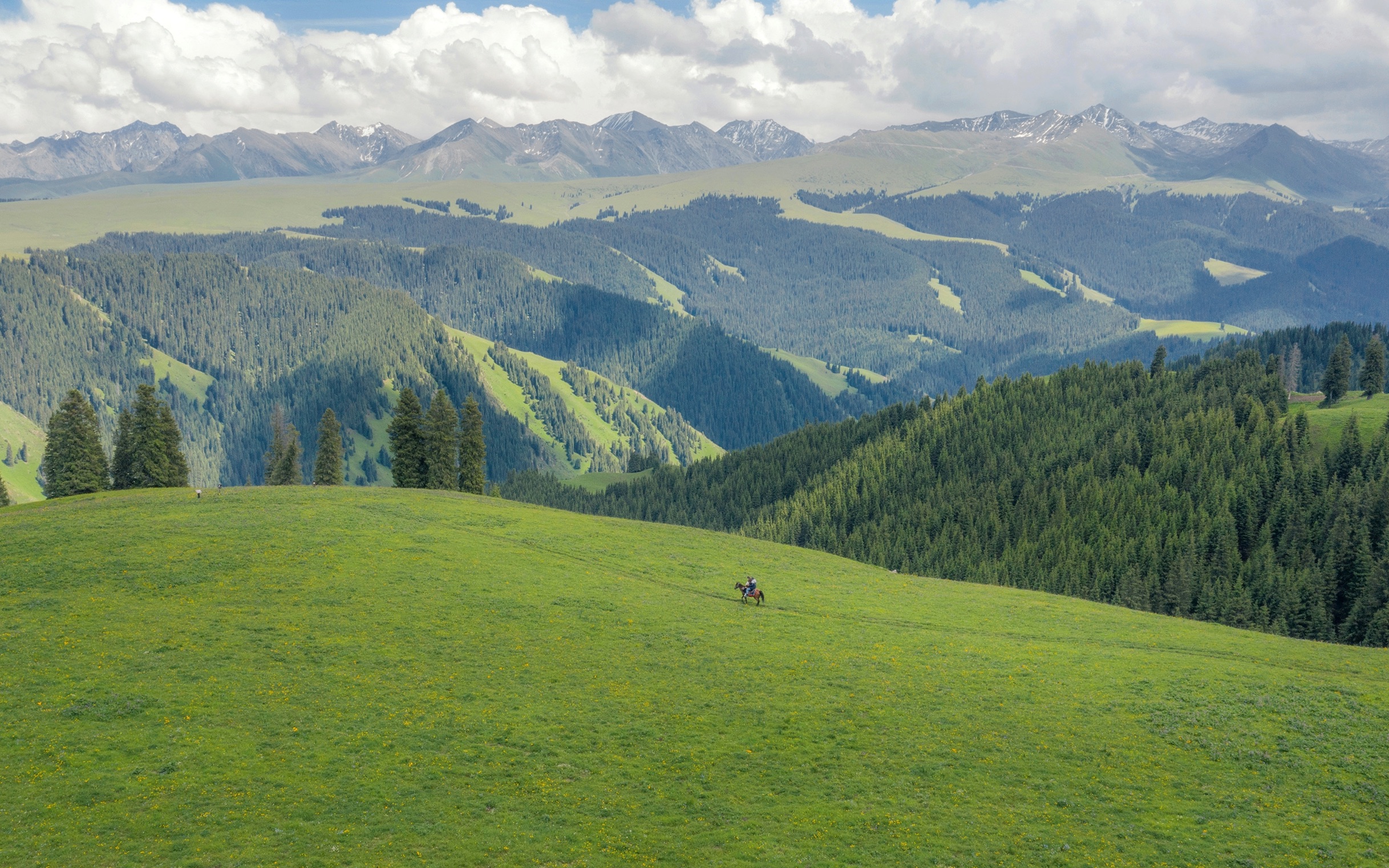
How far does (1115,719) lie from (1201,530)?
11928 cm

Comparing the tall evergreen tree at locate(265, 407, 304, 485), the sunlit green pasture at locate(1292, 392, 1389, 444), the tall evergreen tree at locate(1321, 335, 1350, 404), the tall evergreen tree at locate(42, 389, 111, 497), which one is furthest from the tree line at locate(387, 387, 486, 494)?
the tall evergreen tree at locate(1321, 335, 1350, 404)

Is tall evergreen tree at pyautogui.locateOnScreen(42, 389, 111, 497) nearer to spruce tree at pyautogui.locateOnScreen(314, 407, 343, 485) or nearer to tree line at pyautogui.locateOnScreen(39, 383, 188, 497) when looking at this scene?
tree line at pyautogui.locateOnScreen(39, 383, 188, 497)

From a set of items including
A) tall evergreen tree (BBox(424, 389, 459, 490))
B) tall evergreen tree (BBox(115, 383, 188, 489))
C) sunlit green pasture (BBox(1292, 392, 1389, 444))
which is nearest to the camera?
tall evergreen tree (BBox(115, 383, 188, 489))

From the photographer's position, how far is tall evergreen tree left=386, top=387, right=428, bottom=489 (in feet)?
364

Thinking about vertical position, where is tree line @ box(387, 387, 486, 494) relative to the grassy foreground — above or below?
above

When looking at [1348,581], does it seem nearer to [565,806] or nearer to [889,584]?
[889,584]

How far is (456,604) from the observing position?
5397 centimetres

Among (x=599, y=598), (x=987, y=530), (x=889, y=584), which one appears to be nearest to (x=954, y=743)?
(x=599, y=598)

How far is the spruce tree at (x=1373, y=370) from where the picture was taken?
18012 centimetres

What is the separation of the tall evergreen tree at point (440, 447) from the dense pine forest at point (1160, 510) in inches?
3416

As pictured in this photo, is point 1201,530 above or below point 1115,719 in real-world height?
above

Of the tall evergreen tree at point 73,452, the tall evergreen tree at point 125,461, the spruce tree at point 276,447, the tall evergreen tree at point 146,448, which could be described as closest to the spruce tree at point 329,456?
the spruce tree at point 276,447

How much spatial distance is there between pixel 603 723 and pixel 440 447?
81215 millimetres

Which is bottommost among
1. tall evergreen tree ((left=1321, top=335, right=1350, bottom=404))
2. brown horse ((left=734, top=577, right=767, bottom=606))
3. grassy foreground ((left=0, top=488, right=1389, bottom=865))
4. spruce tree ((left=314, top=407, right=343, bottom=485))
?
grassy foreground ((left=0, top=488, right=1389, bottom=865))
